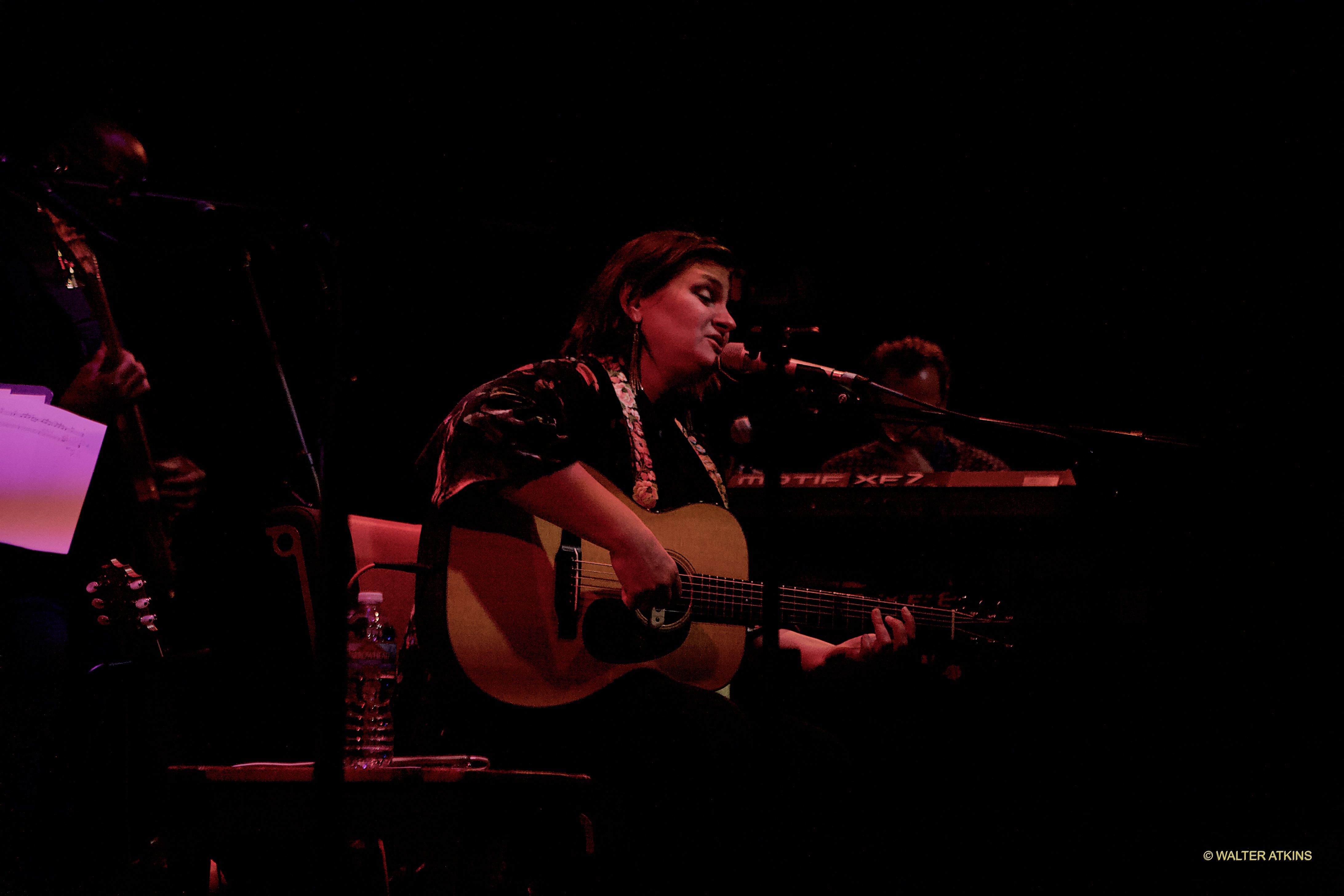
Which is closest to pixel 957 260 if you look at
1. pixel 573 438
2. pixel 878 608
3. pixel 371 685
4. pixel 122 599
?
pixel 878 608

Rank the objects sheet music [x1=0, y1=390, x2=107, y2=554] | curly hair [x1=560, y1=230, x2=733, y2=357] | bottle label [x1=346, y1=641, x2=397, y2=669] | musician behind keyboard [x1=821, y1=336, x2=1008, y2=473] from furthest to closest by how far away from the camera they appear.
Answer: musician behind keyboard [x1=821, y1=336, x2=1008, y2=473], curly hair [x1=560, y1=230, x2=733, y2=357], bottle label [x1=346, y1=641, x2=397, y2=669], sheet music [x1=0, y1=390, x2=107, y2=554]

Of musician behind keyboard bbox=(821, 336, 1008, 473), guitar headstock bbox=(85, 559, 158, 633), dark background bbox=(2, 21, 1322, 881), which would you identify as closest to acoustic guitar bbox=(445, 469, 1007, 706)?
dark background bbox=(2, 21, 1322, 881)

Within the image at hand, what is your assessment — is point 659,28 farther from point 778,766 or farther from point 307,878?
point 307,878

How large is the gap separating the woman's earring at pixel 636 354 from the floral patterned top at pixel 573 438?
45 millimetres

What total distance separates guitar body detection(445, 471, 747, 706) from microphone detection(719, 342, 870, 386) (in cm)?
40

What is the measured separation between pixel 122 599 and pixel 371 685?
0.55 m

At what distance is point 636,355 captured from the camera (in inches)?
89.7

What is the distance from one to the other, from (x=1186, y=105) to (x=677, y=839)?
349 cm

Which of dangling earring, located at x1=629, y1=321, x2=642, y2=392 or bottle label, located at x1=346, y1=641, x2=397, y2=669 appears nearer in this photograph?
bottle label, located at x1=346, y1=641, x2=397, y2=669

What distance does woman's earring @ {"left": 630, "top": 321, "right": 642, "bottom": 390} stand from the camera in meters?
2.27

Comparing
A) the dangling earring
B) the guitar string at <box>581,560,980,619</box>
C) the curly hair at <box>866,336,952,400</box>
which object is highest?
the curly hair at <box>866,336,952,400</box>

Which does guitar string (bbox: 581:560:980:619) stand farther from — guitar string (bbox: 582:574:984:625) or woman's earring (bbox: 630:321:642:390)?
woman's earring (bbox: 630:321:642:390)

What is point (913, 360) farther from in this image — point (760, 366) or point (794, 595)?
point (760, 366)

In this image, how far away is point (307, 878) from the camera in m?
1.64
